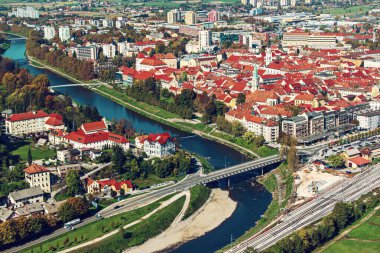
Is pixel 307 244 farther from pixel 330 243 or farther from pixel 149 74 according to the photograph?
pixel 149 74

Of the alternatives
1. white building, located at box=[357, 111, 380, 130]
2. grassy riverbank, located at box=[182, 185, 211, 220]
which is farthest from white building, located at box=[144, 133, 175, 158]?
white building, located at box=[357, 111, 380, 130]

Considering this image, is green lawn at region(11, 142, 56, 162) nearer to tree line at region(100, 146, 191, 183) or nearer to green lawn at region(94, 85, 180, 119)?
tree line at region(100, 146, 191, 183)

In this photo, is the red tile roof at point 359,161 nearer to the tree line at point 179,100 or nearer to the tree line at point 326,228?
the tree line at point 326,228

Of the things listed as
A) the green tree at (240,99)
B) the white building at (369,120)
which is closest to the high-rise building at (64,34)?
the green tree at (240,99)

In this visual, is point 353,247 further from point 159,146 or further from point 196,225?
point 159,146

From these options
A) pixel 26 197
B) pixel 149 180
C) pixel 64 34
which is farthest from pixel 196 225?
pixel 64 34
